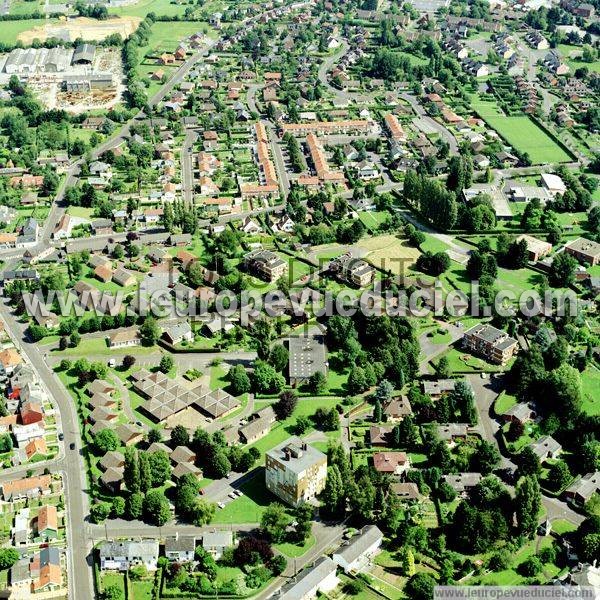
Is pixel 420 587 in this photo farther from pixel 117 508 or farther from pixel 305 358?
pixel 305 358

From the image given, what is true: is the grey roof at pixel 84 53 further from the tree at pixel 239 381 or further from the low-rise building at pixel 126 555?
the low-rise building at pixel 126 555

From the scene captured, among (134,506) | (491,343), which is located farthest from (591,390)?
(134,506)

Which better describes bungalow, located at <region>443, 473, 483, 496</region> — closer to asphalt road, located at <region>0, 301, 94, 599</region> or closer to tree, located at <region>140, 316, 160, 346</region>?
asphalt road, located at <region>0, 301, 94, 599</region>

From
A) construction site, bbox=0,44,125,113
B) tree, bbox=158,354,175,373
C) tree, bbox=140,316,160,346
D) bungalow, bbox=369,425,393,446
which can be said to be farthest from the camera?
construction site, bbox=0,44,125,113

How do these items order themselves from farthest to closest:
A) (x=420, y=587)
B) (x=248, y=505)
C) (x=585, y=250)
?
1. (x=585, y=250)
2. (x=248, y=505)
3. (x=420, y=587)

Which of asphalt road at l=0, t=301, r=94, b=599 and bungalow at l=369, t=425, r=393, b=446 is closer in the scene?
asphalt road at l=0, t=301, r=94, b=599

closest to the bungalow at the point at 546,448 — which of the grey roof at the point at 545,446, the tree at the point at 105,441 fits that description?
the grey roof at the point at 545,446

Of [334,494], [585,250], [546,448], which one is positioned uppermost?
[585,250]

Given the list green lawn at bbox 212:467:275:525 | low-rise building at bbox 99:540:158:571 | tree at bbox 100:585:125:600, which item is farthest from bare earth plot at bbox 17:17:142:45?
tree at bbox 100:585:125:600
